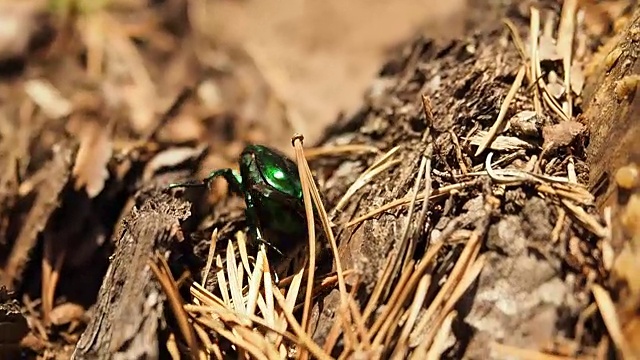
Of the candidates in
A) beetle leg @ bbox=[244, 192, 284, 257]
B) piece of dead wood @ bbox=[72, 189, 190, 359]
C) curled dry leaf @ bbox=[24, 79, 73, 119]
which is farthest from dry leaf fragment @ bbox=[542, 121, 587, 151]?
curled dry leaf @ bbox=[24, 79, 73, 119]

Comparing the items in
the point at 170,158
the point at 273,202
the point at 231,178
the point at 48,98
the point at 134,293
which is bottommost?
the point at 134,293

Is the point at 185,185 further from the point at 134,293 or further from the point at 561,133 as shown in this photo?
the point at 561,133

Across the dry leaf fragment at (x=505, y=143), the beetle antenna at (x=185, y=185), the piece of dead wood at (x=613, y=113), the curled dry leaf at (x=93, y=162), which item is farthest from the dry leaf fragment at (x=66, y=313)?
the piece of dead wood at (x=613, y=113)

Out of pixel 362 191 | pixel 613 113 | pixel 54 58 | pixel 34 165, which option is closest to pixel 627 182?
pixel 613 113

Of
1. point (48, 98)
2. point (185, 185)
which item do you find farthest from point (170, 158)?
point (48, 98)

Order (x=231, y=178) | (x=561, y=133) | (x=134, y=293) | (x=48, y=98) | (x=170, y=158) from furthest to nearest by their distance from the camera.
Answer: (x=48, y=98), (x=170, y=158), (x=231, y=178), (x=561, y=133), (x=134, y=293)

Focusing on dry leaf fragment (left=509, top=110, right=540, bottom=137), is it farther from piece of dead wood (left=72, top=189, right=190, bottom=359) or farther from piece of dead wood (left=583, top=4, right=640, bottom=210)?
piece of dead wood (left=72, top=189, right=190, bottom=359)

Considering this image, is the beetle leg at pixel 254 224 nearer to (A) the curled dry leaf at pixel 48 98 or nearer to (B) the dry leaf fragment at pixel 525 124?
(B) the dry leaf fragment at pixel 525 124
